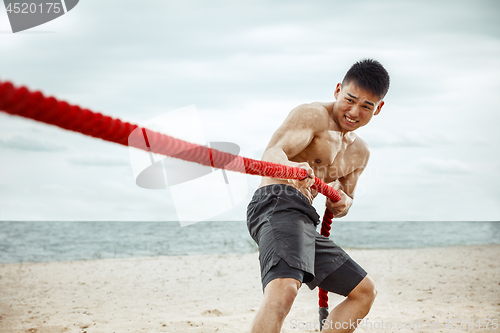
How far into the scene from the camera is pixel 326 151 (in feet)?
8.21

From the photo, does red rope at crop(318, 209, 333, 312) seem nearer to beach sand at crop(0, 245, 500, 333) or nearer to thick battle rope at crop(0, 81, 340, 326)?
beach sand at crop(0, 245, 500, 333)

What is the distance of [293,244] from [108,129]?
1242 millimetres

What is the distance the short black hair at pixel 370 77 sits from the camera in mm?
2395

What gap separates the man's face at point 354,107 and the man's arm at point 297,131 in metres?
0.12

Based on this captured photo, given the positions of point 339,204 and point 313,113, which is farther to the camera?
point 339,204

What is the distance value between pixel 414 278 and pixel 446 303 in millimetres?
1653

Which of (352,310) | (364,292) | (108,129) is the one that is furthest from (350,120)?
(108,129)

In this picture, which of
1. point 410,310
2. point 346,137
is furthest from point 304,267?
point 410,310

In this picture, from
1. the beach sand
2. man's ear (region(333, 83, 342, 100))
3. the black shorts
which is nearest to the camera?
the black shorts

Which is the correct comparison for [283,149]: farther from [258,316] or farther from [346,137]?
[258,316]

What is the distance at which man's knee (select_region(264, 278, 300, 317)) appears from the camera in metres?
1.88

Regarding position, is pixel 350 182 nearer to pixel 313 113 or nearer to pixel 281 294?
→ pixel 313 113

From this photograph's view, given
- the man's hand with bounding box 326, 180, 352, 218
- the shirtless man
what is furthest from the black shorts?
the man's hand with bounding box 326, 180, 352, 218

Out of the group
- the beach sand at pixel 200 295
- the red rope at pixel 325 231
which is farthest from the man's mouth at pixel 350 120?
the beach sand at pixel 200 295
